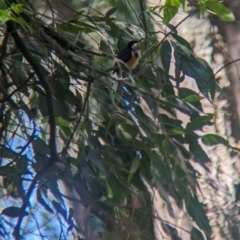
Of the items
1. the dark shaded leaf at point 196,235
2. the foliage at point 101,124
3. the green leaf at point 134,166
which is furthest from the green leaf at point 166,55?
the dark shaded leaf at point 196,235

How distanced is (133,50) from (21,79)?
263mm

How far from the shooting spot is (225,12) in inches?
45.6

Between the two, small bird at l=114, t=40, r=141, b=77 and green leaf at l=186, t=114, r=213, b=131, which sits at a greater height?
small bird at l=114, t=40, r=141, b=77

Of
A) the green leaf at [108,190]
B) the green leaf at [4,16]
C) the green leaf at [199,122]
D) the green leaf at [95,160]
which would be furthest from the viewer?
the green leaf at [108,190]

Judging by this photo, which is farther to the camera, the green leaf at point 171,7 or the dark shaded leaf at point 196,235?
the dark shaded leaf at point 196,235

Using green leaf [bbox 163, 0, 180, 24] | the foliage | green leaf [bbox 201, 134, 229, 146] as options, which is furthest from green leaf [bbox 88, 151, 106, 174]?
green leaf [bbox 163, 0, 180, 24]

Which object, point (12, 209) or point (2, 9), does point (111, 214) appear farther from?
point (2, 9)

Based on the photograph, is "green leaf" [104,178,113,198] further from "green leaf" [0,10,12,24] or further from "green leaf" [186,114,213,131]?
"green leaf" [0,10,12,24]

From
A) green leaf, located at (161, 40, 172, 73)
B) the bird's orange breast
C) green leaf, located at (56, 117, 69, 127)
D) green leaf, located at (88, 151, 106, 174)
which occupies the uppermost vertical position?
the bird's orange breast

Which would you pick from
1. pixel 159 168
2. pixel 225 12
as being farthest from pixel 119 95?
pixel 225 12

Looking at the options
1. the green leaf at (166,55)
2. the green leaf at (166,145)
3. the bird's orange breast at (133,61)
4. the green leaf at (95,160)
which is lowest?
the green leaf at (166,145)

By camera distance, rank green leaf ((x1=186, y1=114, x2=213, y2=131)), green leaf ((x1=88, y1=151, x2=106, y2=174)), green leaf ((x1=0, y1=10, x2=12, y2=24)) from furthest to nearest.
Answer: green leaf ((x1=88, y1=151, x2=106, y2=174)), green leaf ((x1=186, y1=114, x2=213, y2=131)), green leaf ((x1=0, y1=10, x2=12, y2=24))

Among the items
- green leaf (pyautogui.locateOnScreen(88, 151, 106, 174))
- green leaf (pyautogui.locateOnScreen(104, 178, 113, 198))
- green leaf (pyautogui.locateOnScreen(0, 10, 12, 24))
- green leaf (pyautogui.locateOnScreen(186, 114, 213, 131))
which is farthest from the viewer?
green leaf (pyautogui.locateOnScreen(104, 178, 113, 198))

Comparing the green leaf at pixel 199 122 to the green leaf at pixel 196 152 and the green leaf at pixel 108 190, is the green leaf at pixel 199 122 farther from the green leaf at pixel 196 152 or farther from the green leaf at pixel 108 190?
the green leaf at pixel 108 190
